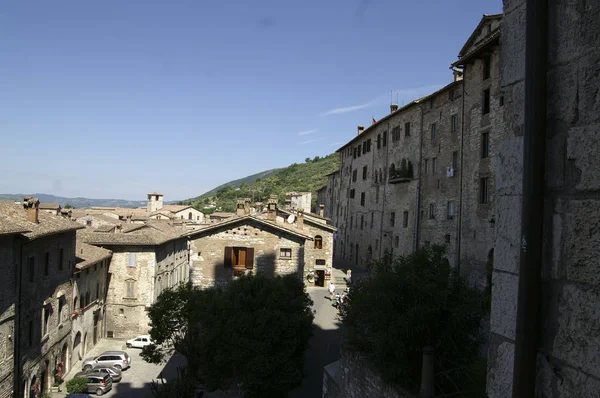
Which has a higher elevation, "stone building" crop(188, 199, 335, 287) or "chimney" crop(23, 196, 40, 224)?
"chimney" crop(23, 196, 40, 224)

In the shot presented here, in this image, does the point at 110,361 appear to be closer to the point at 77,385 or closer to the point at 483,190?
the point at 77,385

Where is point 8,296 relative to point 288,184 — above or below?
below

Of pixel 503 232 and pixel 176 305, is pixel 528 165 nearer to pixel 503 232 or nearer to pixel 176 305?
pixel 503 232

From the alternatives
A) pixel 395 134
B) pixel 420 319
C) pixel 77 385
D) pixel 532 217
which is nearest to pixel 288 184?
pixel 395 134

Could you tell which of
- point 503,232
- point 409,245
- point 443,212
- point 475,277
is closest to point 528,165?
point 503,232

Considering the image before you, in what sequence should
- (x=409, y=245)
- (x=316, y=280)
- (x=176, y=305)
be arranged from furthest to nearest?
(x=316, y=280)
(x=409, y=245)
(x=176, y=305)

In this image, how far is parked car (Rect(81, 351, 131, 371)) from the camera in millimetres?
29359

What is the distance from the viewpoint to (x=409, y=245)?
3509cm

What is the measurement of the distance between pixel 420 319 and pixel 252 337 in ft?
29.0

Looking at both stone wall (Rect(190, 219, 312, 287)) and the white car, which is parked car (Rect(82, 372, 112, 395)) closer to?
stone wall (Rect(190, 219, 312, 287))

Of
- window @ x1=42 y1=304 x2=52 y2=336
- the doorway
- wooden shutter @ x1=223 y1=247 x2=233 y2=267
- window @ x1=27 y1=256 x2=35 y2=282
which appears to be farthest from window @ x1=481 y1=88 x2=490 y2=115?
window @ x1=42 y1=304 x2=52 y2=336

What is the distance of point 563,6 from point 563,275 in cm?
141

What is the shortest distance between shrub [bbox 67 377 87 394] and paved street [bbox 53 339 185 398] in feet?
3.92

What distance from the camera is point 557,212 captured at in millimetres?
2436
